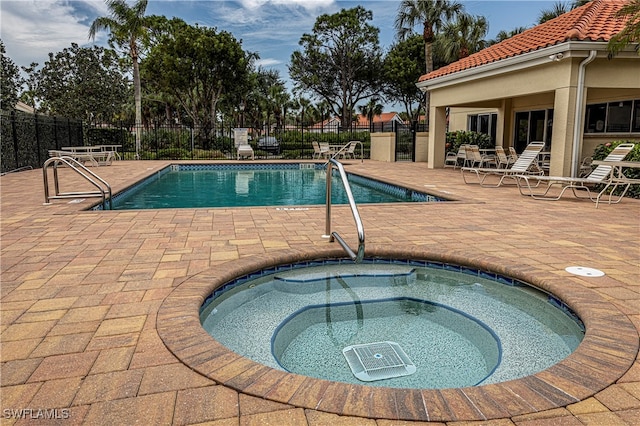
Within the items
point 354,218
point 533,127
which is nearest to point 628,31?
point 354,218

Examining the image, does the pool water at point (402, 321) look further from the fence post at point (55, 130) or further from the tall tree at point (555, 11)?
the tall tree at point (555, 11)

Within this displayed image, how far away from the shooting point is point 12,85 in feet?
84.2

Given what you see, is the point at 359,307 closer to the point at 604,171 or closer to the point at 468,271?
the point at 468,271

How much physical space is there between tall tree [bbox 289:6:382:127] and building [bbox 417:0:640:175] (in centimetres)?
2112

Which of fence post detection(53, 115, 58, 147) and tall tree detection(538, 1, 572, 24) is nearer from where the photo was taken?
fence post detection(53, 115, 58, 147)

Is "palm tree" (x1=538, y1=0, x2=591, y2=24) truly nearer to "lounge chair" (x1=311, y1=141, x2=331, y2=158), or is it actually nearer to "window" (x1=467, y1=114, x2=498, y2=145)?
"window" (x1=467, y1=114, x2=498, y2=145)

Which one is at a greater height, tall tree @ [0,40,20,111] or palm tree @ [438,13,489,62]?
palm tree @ [438,13,489,62]

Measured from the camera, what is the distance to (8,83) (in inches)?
990

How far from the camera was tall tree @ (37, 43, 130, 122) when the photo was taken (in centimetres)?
2844

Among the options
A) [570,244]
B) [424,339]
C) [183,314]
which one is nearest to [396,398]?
[424,339]

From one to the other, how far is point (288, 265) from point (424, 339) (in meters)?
1.59

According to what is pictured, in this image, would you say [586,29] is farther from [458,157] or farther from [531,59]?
[458,157]

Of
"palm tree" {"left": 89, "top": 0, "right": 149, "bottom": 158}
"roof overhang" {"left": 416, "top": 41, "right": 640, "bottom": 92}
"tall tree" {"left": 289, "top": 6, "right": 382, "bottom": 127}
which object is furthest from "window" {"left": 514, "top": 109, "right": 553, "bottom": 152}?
"tall tree" {"left": 289, "top": 6, "right": 382, "bottom": 127}

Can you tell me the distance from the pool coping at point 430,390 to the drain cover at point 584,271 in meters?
0.71
